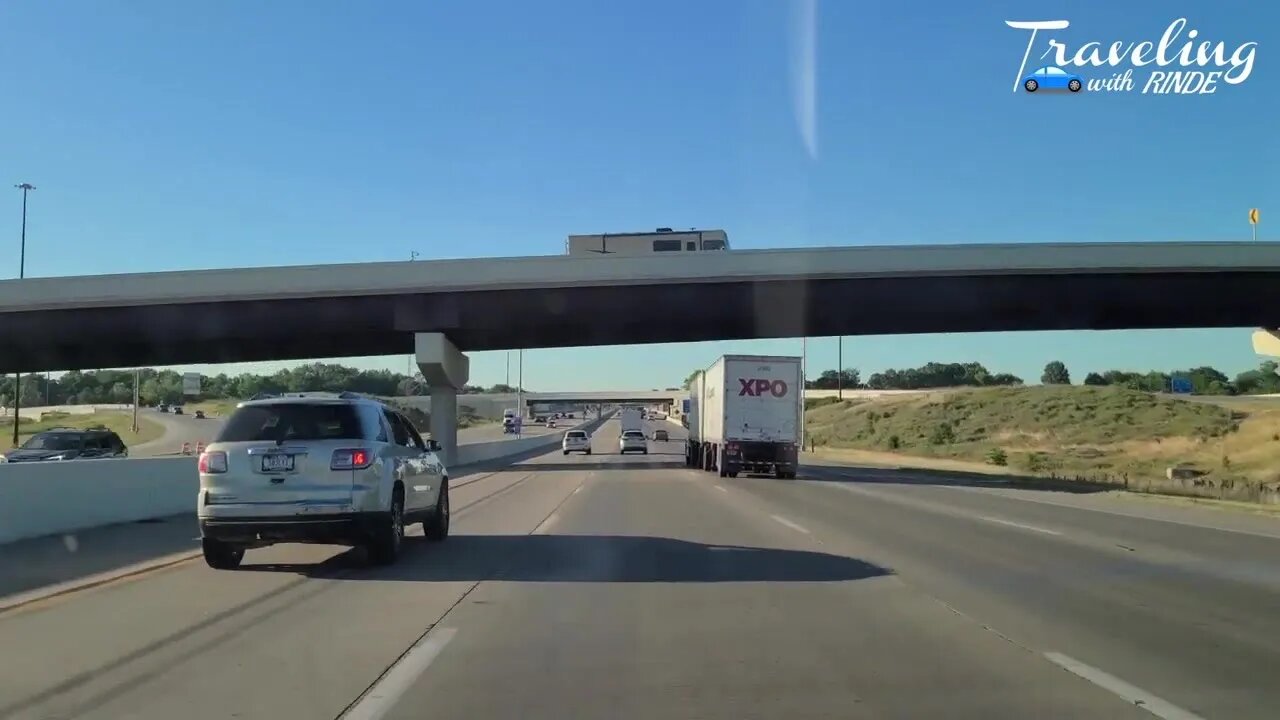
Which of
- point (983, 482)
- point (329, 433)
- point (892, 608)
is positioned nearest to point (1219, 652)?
point (892, 608)

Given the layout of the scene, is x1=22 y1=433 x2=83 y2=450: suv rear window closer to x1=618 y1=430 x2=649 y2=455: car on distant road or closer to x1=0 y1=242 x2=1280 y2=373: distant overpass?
x1=0 y1=242 x2=1280 y2=373: distant overpass

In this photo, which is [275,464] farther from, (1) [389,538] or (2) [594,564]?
(2) [594,564]

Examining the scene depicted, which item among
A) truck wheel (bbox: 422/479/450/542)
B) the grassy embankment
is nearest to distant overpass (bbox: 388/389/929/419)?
the grassy embankment

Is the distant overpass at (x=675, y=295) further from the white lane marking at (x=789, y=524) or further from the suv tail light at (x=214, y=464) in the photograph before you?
the suv tail light at (x=214, y=464)

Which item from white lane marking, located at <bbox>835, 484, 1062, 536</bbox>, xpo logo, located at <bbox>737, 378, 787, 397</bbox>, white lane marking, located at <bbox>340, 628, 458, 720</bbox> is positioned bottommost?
white lane marking, located at <bbox>835, 484, 1062, 536</bbox>

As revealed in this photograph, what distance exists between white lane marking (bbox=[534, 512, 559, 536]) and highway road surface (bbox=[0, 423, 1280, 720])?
826 mm

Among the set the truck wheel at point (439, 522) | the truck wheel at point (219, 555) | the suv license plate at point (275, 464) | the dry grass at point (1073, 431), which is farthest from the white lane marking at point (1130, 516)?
the truck wheel at point (219, 555)

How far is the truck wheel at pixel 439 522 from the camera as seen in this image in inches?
629

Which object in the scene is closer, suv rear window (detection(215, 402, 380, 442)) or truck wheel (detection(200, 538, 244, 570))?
suv rear window (detection(215, 402, 380, 442))

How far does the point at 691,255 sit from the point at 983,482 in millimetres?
13346

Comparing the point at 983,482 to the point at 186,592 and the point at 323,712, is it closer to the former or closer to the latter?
the point at 186,592

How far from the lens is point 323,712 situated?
6676mm

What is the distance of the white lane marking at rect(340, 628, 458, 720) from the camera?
264 inches

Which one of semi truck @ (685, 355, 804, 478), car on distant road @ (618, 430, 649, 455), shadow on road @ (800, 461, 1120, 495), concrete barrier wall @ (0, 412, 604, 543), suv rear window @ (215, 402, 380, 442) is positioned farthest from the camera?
car on distant road @ (618, 430, 649, 455)
